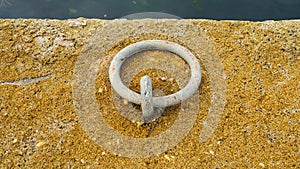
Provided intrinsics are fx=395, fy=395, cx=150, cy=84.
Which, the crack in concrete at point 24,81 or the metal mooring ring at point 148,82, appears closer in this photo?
the metal mooring ring at point 148,82

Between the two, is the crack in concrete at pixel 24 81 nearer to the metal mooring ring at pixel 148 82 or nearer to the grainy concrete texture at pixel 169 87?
the grainy concrete texture at pixel 169 87

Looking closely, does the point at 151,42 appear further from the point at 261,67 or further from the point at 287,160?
the point at 287,160

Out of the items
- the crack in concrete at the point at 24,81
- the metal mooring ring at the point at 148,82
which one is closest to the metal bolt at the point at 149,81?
the metal mooring ring at the point at 148,82

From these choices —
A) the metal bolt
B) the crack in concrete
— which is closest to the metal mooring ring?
the metal bolt

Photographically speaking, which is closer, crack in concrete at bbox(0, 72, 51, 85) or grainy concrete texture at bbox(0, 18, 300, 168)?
grainy concrete texture at bbox(0, 18, 300, 168)

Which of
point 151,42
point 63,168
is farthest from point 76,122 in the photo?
point 151,42

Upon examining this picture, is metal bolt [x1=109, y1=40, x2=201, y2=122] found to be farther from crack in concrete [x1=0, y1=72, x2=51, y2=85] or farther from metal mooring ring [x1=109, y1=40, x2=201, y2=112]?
crack in concrete [x1=0, y1=72, x2=51, y2=85]
